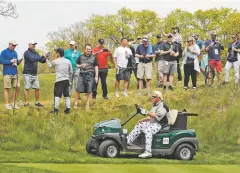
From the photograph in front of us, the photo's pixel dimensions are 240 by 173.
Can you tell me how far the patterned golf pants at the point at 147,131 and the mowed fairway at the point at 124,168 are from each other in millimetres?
1201

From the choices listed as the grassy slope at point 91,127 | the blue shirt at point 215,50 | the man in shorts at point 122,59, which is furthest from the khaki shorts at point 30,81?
the blue shirt at point 215,50

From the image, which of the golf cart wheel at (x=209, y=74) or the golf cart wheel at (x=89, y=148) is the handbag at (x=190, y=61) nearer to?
the golf cart wheel at (x=209, y=74)

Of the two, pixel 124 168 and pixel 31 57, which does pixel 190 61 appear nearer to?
pixel 31 57

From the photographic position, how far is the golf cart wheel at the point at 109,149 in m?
13.0

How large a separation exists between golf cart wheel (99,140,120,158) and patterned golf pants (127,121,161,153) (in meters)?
0.40

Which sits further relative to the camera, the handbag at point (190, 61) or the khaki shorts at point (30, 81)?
the handbag at point (190, 61)

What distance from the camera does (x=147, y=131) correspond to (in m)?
13.2

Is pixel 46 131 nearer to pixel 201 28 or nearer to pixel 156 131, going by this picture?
pixel 156 131

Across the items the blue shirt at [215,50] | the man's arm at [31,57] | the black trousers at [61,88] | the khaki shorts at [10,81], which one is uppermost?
the blue shirt at [215,50]

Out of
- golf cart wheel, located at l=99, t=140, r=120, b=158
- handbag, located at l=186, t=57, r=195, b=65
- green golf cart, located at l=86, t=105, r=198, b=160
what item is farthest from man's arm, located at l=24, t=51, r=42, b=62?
handbag, located at l=186, t=57, r=195, b=65

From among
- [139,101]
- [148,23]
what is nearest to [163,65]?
[139,101]

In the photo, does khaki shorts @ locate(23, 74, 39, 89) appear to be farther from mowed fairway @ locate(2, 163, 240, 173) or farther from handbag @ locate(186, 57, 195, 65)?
handbag @ locate(186, 57, 195, 65)

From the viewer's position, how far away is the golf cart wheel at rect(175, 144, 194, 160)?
43.9 feet

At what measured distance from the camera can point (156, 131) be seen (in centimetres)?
1332
